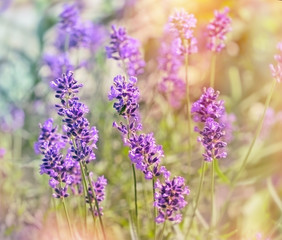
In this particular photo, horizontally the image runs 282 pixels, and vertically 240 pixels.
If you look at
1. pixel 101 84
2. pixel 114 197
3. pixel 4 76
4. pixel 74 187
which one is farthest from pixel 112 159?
pixel 4 76

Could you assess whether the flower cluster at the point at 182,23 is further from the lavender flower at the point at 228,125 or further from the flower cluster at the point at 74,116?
the lavender flower at the point at 228,125

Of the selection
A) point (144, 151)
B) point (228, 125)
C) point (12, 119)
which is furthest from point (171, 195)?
point (12, 119)

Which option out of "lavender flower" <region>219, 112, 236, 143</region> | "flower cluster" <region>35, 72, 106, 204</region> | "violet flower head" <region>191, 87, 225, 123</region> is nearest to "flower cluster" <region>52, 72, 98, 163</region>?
"flower cluster" <region>35, 72, 106, 204</region>

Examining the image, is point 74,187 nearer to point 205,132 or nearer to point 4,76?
point 205,132

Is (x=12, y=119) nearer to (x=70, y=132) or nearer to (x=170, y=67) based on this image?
(x=170, y=67)

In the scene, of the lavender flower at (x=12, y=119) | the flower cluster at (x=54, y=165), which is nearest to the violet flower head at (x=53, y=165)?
the flower cluster at (x=54, y=165)
